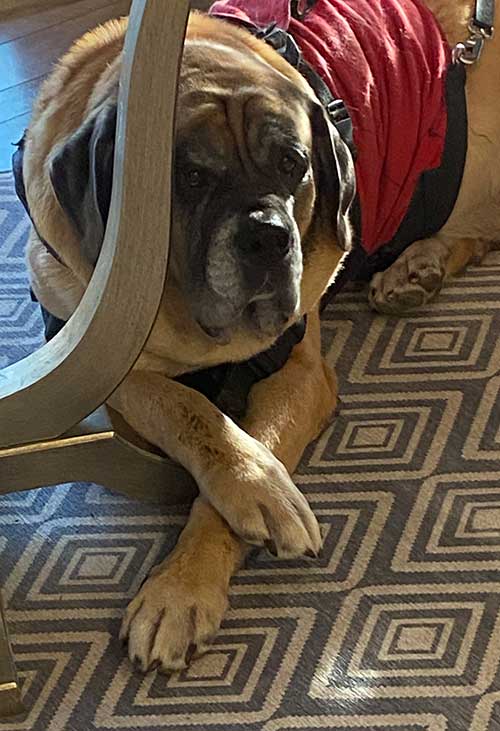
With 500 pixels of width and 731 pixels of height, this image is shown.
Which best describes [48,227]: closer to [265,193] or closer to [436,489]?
[265,193]

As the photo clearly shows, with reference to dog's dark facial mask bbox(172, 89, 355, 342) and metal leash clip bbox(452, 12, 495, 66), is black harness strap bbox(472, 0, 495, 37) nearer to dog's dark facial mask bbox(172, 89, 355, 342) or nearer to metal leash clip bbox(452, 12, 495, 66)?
metal leash clip bbox(452, 12, 495, 66)

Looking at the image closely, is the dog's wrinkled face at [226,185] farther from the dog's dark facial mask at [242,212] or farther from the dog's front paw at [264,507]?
the dog's front paw at [264,507]

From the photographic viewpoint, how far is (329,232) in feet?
4.97

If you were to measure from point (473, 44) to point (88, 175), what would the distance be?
806 millimetres

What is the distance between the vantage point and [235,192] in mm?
1321

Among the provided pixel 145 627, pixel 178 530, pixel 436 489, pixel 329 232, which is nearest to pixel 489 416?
pixel 436 489

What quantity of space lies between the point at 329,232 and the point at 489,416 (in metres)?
0.33

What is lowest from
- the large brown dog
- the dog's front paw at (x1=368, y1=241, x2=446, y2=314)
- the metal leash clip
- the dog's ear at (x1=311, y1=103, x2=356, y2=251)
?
the large brown dog

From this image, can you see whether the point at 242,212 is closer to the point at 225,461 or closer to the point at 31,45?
the point at 225,461

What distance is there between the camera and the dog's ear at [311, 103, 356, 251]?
4.76 feet

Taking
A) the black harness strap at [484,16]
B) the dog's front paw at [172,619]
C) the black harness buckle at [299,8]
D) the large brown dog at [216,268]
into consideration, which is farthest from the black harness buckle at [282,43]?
the dog's front paw at [172,619]

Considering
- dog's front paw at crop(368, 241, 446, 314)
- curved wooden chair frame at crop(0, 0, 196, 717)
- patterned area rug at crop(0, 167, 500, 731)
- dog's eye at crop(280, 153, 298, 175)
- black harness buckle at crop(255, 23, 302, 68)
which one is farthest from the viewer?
dog's front paw at crop(368, 241, 446, 314)

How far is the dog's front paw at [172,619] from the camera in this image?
1.24 metres

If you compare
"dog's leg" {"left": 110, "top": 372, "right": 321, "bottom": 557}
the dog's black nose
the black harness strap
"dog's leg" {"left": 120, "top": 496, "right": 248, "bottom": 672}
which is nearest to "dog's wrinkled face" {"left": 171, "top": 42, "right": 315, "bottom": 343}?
the dog's black nose
